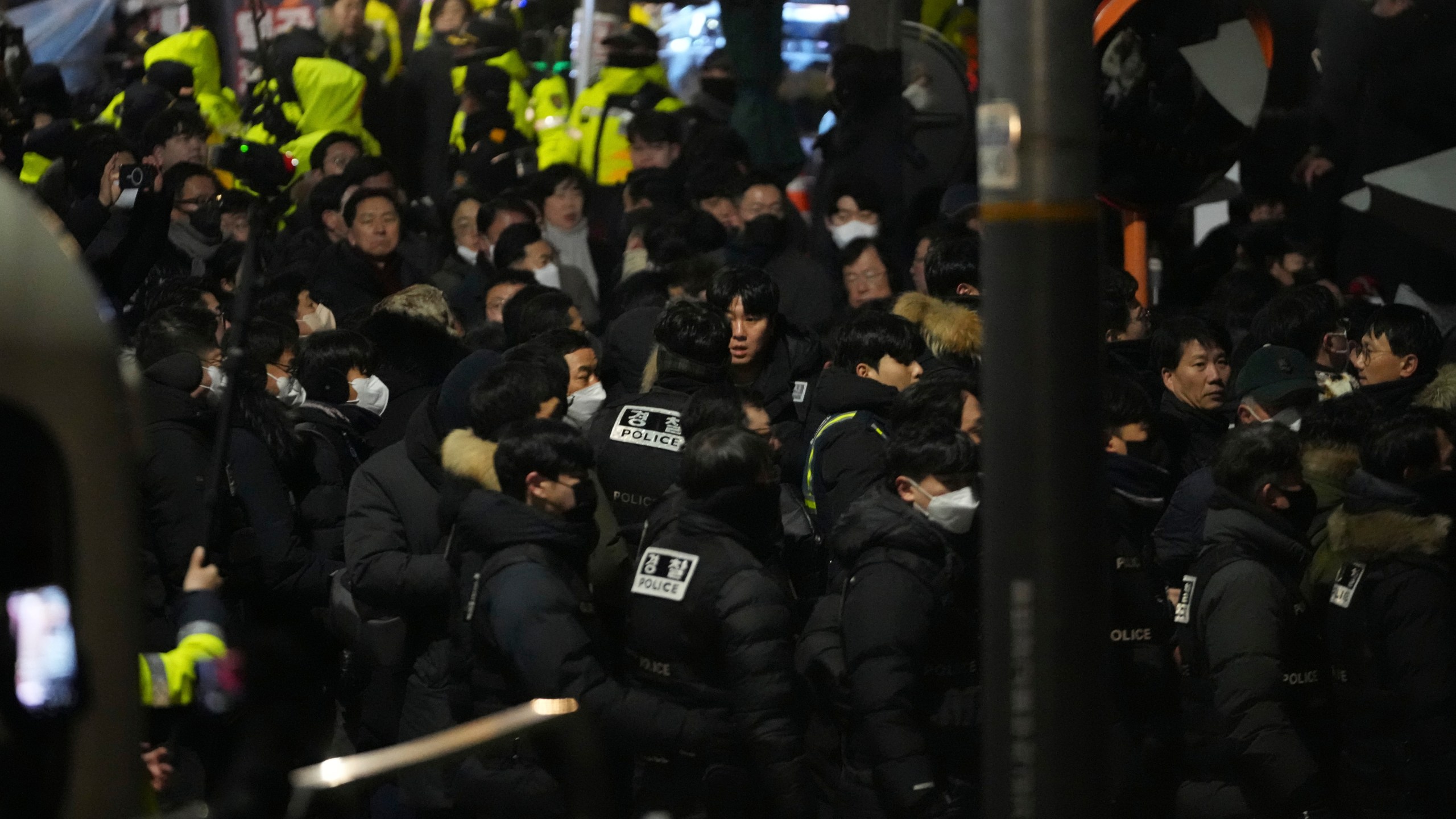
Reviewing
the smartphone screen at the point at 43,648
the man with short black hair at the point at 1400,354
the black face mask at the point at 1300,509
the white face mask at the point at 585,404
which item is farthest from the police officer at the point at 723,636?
the man with short black hair at the point at 1400,354

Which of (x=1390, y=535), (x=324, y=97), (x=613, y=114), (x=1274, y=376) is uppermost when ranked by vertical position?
(x=324, y=97)

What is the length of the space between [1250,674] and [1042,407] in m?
2.63

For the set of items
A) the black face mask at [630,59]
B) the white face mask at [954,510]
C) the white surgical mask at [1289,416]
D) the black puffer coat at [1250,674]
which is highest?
the black face mask at [630,59]

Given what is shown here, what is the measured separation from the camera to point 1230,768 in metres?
5.89

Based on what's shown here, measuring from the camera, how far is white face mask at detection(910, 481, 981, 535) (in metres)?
5.52

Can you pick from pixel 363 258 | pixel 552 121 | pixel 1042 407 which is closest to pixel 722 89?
pixel 552 121

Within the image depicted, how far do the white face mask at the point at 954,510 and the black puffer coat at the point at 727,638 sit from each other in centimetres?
51

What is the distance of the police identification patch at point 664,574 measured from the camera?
5.47 meters

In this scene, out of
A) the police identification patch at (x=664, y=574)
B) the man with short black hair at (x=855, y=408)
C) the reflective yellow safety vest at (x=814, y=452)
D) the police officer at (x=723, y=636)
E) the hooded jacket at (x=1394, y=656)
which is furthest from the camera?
the reflective yellow safety vest at (x=814, y=452)

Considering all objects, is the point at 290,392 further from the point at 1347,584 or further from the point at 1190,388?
the point at 1347,584

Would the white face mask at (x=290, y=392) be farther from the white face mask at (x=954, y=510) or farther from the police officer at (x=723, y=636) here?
the white face mask at (x=954, y=510)

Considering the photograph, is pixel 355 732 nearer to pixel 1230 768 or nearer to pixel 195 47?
pixel 1230 768

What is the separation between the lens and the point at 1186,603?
20.3 feet

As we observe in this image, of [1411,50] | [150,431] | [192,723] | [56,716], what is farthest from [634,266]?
[56,716]
